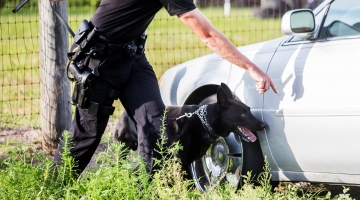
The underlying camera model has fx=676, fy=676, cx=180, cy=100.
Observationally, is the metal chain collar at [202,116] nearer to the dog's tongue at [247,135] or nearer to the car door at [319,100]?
the dog's tongue at [247,135]

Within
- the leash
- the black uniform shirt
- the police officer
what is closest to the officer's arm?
the police officer

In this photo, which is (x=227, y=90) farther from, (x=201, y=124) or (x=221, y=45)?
(x=221, y=45)

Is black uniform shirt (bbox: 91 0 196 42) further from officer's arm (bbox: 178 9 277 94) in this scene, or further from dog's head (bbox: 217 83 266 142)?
dog's head (bbox: 217 83 266 142)

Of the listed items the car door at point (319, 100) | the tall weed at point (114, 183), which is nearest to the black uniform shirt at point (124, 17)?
the tall weed at point (114, 183)

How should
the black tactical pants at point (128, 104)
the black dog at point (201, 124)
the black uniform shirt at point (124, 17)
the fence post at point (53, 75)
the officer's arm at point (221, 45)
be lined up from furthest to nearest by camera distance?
the fence post at point (53, 75), the black dog at point (201, 124), the black tactical pants at point (128, 104), the black uniform shirt at point (124, 17), the officer's arm at point (221, 45)

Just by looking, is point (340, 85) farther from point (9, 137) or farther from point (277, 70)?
point (9, 137)

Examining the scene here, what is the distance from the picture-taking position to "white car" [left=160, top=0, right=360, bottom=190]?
4320 mm

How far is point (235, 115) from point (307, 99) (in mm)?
961

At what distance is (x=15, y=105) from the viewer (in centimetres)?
906

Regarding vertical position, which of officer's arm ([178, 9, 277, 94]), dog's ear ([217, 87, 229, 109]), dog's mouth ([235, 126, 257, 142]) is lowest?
dog's mouth ([235, 126, 257, 142])

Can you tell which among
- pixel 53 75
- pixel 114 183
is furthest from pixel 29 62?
pixel 114 183

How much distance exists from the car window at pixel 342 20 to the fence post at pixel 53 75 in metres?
2.76

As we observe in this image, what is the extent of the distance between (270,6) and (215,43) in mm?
15652

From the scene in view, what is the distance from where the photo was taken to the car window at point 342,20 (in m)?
4.61
